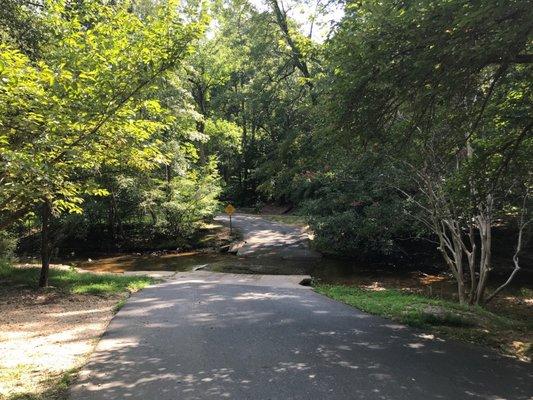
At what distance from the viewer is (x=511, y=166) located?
867cm

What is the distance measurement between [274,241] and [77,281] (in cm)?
1195

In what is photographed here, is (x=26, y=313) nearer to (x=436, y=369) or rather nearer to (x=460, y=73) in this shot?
(x=436, y=369)

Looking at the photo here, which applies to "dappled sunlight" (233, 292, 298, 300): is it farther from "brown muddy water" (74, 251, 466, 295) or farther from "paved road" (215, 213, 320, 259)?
"paved road" (215, 213, 320, 259)

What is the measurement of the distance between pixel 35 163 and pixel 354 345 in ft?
16.4

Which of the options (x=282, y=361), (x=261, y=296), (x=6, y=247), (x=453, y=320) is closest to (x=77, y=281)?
(x=6, y=247)

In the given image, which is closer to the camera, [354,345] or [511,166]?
[354,345]

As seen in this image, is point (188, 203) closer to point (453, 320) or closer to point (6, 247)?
point (6, 247)

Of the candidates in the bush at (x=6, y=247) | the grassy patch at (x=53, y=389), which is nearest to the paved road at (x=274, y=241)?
the bush at (x=6, y=247)

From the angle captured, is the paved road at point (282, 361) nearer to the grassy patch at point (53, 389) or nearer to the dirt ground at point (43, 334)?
the grassy patch at point (53, 389)

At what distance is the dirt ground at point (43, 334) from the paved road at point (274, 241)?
11.4m

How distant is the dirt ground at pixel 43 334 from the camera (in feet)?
18.0

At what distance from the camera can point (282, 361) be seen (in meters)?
6.03

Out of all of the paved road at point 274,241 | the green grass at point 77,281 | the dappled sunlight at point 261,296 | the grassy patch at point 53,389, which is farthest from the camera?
the paved road at point 274,241

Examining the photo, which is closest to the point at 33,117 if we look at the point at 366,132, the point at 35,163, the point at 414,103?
the point at 35,163
